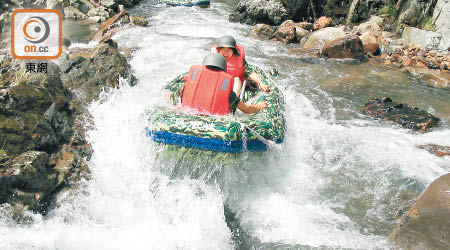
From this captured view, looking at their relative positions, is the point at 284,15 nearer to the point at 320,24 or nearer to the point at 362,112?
the point at 320,24

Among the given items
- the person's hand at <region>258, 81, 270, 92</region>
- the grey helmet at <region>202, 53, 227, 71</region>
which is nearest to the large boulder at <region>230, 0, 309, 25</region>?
the person's hand at <region>258, 81, 270, 92</region>

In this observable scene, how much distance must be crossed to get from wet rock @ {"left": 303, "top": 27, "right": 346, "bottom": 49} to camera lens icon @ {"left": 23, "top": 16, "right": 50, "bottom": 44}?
8.37 m

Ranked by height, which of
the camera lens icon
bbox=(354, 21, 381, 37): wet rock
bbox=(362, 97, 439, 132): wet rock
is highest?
bbox=(354, 21, 381, 37): wet rock

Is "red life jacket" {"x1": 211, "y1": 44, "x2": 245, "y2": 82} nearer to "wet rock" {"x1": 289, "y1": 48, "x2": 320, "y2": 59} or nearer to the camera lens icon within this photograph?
"wet rock" {"x1": 289, "y1": 48, "x2": 320, "y2": 59}

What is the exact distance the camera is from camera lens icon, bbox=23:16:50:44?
9711mm

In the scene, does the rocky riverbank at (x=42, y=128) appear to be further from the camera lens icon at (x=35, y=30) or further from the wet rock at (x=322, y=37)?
the wet rock at (x=322, y=37)

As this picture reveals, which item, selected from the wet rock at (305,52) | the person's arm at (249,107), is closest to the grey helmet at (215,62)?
the person's arm at (249,107)

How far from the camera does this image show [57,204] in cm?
454

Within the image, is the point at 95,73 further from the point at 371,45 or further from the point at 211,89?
the point at 371,45

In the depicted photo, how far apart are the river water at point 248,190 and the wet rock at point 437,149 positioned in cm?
14

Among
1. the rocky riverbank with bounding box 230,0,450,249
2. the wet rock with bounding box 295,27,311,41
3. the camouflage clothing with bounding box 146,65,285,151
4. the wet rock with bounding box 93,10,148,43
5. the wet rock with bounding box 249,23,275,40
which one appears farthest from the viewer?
the wet rock with bounding box 249,23,275,40

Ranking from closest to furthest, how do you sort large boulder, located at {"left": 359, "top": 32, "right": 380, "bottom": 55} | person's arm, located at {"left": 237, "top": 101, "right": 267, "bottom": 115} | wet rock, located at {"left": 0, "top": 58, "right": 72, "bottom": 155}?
wet rock, located at {"left": 0, "top": 58, "right": 72, "bottom": 155}, person's arm, located at {"left": 237, "top": 101, "right": 267, "bottom": 115}, large boulder, located at {"left": 359, "top": 32, "right": 380, "bottom": 55}

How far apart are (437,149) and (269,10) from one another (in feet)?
34.7

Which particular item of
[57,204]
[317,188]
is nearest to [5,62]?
[57,204]
